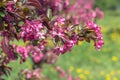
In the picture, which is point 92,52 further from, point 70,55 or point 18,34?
point 18,34

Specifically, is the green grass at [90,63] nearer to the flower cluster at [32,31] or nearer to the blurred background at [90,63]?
the blurred background at [90,63]

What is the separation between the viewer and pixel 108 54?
10242 millimetres

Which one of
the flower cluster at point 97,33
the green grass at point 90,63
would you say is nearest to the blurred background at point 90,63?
the green grass at point 90,63

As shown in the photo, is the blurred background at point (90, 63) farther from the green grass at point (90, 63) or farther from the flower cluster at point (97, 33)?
the flower cluster at point (97, 33)

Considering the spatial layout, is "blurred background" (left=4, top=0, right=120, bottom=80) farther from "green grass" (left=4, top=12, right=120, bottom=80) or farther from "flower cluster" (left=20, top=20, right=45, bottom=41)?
"flower cluster" (left=20, top=20, right=45, bottom=41)

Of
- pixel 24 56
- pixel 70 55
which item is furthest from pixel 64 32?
pixel 70 55

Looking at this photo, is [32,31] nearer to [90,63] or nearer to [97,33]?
[97,33]

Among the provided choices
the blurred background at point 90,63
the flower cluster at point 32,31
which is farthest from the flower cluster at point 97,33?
the blurred background at point 90,63

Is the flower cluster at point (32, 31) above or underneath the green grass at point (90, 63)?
above

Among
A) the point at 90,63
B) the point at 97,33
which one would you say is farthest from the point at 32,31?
the point at 90,63

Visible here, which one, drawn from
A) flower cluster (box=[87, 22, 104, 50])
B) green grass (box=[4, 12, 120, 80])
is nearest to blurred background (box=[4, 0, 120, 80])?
green grass (box=[4, 12, 120, 80])

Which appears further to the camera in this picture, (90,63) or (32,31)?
(90,63)

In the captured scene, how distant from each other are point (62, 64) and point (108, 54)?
1852 mm

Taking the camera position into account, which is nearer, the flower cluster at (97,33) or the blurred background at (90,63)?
the flower cluster at (97,33)
